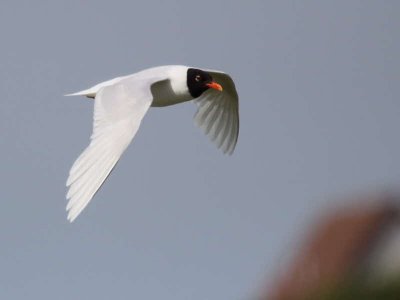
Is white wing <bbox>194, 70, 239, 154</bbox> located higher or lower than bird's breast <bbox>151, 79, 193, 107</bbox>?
lower

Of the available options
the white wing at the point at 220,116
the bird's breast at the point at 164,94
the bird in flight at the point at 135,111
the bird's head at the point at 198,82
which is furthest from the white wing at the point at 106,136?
the white wing at the point at 220,116

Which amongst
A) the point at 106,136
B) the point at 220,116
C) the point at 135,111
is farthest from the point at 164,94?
the point at 106,136

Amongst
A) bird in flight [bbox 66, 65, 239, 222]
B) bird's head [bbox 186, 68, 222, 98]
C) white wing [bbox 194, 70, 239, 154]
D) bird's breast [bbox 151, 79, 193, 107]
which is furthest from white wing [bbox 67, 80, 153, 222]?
white wing [bbox 194, 70, 239, 154]

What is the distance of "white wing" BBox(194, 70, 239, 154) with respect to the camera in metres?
14.0

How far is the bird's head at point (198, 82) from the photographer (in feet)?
40.1

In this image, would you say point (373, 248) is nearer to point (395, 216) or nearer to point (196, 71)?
point (395, 216)

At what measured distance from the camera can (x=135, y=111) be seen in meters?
9.66

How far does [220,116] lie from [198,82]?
165 centimetres

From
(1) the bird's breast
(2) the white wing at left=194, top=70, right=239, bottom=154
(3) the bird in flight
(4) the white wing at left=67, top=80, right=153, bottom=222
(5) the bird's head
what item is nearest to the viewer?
(4) the white wing at left=67, top=80, right=153, bottom=222

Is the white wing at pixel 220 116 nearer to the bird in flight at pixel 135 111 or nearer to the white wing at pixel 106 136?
the bird in flight at pixel 135 111

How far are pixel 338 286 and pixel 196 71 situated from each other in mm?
7949

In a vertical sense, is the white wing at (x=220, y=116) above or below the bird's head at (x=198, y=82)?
below

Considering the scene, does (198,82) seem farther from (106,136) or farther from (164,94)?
(106,136)

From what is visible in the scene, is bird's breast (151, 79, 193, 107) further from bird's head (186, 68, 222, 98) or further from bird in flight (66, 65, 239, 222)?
bird's head (186, 68, 222, 98)
